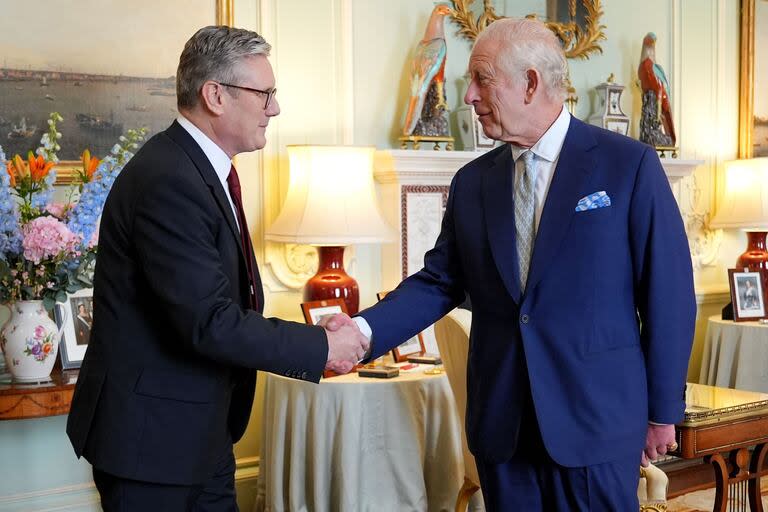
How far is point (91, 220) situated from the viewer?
11.9 feet

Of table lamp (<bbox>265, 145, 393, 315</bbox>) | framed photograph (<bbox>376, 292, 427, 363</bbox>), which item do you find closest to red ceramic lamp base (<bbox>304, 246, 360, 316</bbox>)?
table lamp (<bbox>265, 145, 393, 315</bbox>)

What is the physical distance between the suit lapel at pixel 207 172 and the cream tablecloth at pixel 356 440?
67.6 inches

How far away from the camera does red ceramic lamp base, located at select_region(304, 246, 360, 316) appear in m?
4.35

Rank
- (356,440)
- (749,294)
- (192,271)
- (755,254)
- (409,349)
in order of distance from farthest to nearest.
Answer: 1. (755,254)
2. (749,294)
3. (409,349)
4. (356,440)
5. (192,271)

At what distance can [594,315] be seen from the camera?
2.27 meters

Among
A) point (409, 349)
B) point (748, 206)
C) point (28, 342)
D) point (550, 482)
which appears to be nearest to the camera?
point (550, 482)

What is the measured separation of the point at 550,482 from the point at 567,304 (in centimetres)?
44

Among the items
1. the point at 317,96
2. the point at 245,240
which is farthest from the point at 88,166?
the point at 245,240

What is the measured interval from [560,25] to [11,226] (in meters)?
3.50

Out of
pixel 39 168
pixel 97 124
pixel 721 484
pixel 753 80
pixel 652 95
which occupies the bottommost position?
pixel 721 484

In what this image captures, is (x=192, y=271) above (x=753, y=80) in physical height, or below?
below

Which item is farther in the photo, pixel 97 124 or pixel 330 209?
pixel 330 209

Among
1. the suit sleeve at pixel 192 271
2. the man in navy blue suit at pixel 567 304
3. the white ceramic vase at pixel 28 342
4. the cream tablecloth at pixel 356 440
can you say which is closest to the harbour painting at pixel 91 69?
the white ceramic vase at pixel 28 342

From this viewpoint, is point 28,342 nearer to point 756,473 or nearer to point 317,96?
point 317,96
